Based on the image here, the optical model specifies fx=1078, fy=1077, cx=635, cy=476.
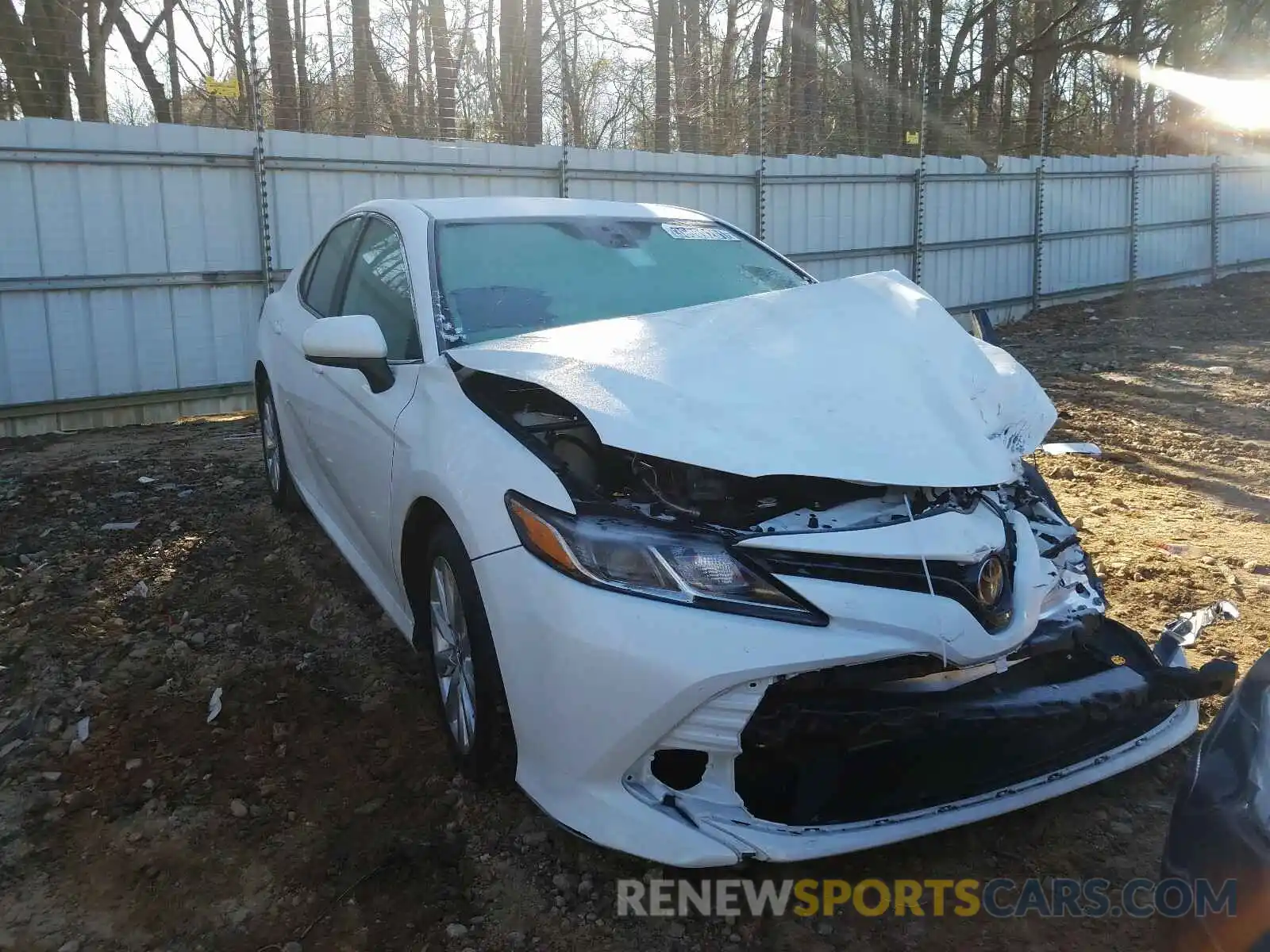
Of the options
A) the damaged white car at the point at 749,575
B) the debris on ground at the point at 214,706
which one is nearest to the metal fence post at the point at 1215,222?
the damaged white car at the point at 749,575

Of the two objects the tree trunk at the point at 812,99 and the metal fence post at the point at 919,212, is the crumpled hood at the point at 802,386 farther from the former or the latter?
the metal fence post at the point at 919,212

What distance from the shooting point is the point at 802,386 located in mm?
2668

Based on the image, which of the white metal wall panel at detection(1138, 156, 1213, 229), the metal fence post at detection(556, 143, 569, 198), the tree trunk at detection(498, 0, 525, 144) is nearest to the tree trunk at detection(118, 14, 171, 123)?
the tree trunk at detection(498, 0, 525, 144)

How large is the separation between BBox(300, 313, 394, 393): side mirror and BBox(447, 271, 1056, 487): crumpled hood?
0.28 metres

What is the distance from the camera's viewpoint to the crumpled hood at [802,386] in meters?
2.45

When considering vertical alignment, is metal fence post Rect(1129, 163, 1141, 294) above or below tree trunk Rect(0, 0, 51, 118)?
below

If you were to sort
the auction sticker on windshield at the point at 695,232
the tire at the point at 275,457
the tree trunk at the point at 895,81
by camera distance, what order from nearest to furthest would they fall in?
1. the auction sticker on windshield at the point at 695,232
2. the tire at the point at 275,457
3. the tree trunk at the point at 895,81

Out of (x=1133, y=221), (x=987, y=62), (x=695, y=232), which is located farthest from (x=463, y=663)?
(x=987, y=62)

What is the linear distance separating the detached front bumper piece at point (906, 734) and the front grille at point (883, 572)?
15 centimetres

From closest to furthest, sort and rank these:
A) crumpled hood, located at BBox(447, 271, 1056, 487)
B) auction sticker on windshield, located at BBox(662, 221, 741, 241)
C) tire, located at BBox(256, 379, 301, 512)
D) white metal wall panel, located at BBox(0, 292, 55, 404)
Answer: crumpled hood, located at BBox(447, 271, 1056, 487)
auction sticker on windshield, located at BBox(662, 221, 741, 241)
tire, located at BBox(256, 379, 301, 512)
white metal wall panel, located at BBox(0, 292, 55, 404)

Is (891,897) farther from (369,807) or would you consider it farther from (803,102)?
(803,102)

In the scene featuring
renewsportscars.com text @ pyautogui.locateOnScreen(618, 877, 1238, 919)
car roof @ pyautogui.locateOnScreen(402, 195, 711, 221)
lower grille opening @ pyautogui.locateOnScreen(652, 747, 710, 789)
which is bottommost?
renewsportscars.com text @ pyautogui.locateOnScreen(618, 877, 1238, 919)

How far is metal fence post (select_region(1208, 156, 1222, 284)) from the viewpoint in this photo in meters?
18.1

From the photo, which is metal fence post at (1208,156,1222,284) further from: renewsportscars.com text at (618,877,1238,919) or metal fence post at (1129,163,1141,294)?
renewsportscars.com text at (618,877,1238,919)
